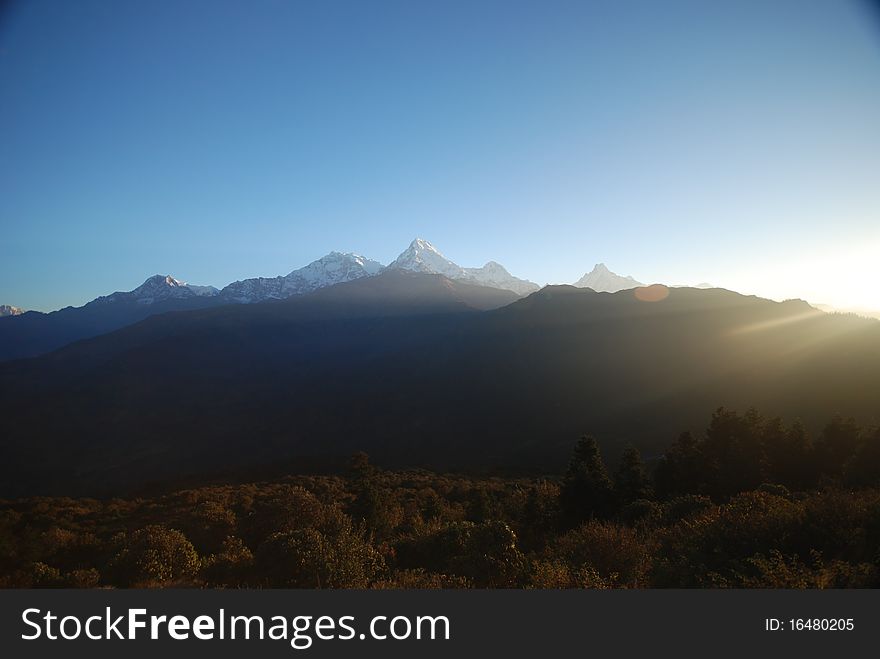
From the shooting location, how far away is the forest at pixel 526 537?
9.77 metres

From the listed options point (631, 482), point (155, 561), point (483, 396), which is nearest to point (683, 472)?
point (631, 482)

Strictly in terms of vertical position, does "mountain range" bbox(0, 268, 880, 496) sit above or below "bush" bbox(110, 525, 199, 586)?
below

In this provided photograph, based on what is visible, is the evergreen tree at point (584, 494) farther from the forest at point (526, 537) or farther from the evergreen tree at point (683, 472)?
the evergreen tree at point (683, 472)

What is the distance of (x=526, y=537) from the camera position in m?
22.1

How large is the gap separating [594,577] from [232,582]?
412 inches

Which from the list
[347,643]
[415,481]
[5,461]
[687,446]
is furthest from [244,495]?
[5,461]

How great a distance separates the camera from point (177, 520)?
2109 centimetres

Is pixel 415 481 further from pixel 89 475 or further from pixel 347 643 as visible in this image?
pixel 89 475

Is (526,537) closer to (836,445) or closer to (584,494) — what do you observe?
(584,494)

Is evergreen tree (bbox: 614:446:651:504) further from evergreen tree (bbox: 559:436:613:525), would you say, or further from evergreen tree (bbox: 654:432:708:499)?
evergreen tree (bbox: 654:432:708:499)

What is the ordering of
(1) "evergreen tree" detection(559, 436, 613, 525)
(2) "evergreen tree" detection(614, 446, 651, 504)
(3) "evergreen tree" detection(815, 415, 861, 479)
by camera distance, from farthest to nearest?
(3) "evergreen tree" detection(815, 415, 861, 479) < (2) "evergreen tree" detection(614, 446, 651, 504) < (1) "evergreen tree" detection(559, 436, 613, 525)

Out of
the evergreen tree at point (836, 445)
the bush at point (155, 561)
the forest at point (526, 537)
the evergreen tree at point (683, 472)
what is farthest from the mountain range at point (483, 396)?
the bush at point (155, 561)

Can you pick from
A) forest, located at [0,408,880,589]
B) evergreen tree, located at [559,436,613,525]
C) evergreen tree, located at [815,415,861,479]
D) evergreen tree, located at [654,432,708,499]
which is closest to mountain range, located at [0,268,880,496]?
evergreen tree, located at [654,432,708,499]

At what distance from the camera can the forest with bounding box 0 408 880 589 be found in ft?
32.0
